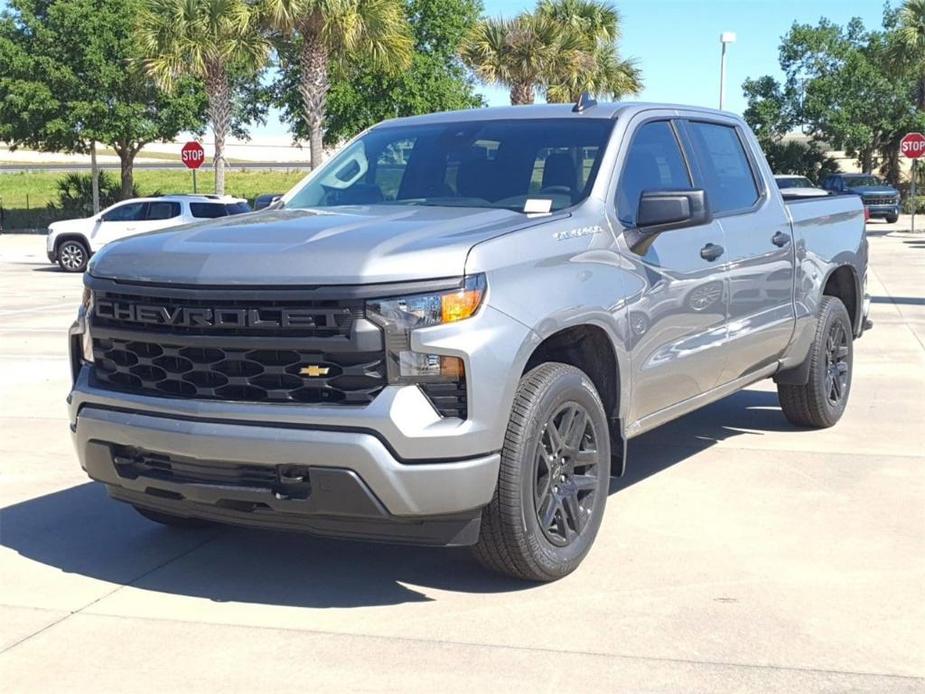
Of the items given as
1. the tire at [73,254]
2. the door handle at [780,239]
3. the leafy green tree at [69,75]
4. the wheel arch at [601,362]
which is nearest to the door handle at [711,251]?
the door handle at [780,239]

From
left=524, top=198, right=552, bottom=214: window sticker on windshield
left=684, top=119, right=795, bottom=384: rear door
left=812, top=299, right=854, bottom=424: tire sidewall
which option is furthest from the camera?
left=812, top=299, right=854, bottom=424: tire sidewall

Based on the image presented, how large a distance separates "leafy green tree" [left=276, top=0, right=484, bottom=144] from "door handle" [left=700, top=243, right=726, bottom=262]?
37.7 meters

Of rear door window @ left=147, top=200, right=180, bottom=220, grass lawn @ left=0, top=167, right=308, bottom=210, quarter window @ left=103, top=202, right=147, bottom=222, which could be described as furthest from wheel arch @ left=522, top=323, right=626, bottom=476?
grass lawn @ left=0, top=167, right=308, bottom=210

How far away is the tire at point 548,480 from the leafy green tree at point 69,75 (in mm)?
34829

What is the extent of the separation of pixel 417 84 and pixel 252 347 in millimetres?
42132

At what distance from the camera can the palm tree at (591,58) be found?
34531 millimetres

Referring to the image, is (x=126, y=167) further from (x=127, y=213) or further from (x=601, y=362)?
(x=601, y=362)

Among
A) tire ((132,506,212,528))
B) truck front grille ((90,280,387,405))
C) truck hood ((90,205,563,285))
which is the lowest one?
tire ((132,506,212,528))

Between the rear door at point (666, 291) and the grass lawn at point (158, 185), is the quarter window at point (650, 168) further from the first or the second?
the grass lawn at point (158, 185)

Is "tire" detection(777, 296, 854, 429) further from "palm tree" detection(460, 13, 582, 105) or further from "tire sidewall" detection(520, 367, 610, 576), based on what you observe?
"palm tree" detection(460, 13, 582, 105)

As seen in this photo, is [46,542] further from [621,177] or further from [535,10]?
[535,10]

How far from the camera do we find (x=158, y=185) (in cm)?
5325

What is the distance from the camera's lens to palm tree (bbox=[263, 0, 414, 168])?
2630 centimetres

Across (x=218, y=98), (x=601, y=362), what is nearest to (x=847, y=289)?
(x=601, y=362)
